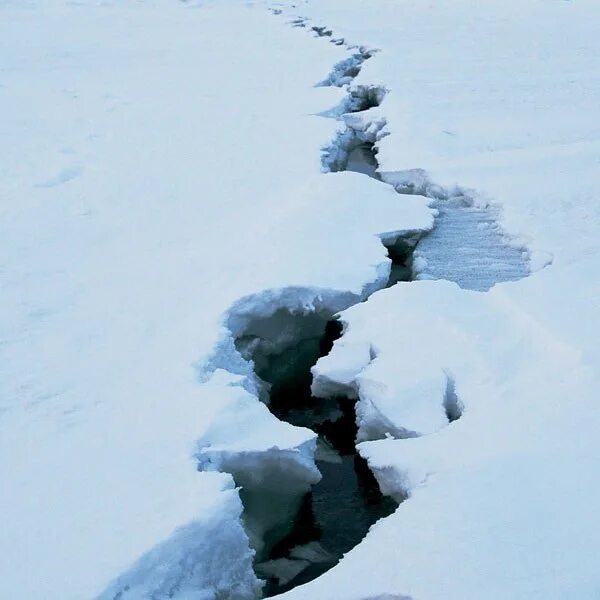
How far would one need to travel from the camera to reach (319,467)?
141 inches

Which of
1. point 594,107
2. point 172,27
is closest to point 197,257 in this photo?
point 594,107

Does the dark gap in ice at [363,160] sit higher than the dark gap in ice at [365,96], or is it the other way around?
the dark gap in ice at [365,96]

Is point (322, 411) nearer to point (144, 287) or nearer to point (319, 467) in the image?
point (319, 467)

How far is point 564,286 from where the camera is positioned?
3955 millimetres

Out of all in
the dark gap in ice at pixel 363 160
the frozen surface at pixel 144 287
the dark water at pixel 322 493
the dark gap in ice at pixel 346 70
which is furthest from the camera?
the dark gap in ice at pixel 346 70

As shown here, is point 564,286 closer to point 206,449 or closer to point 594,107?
point 206,449

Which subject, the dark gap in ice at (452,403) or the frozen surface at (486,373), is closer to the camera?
the frozen surface at (486,373)

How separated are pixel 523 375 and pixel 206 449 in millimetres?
1460

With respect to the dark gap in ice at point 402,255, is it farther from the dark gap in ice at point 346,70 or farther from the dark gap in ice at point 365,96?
the dark gap in ice at point 346,70

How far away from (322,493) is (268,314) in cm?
110

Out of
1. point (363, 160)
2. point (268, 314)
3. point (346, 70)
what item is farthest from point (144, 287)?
point (346, 70)

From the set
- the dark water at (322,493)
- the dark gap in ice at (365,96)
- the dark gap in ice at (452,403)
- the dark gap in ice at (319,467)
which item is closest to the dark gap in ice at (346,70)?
the dark gap in ice at (365,96)

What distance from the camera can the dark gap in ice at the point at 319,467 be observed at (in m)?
3.06

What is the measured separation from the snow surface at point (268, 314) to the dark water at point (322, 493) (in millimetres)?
254
